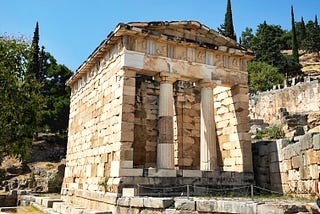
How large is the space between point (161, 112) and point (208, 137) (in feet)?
7.54

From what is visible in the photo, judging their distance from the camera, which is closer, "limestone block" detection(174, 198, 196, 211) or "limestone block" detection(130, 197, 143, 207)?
"limestone block" detection(174, 198, 196, 211)

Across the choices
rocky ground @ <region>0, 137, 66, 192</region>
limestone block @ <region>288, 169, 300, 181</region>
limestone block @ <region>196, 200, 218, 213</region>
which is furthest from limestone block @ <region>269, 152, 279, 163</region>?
rocky ground @ <region>0, 137, 66, 192</region>

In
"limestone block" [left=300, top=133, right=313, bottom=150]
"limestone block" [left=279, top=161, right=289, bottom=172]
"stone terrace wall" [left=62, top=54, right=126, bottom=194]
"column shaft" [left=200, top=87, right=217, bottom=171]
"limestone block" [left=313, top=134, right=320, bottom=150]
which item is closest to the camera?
"limestone block" [left=313, top=134, right=320, bottom=150]

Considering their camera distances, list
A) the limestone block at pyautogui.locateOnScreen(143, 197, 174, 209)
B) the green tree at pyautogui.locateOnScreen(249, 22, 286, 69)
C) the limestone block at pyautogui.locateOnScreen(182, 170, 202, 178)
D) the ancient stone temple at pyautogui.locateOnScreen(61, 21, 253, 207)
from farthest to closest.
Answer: the green tree at pyautogui.locateOnScreen(249, 22, 286, 69), the limestone block at pyautogui.locateOnScreen(182, 170, 202, 178), the ancient stone temple at pyautogui.locateOnScreen(61, 21, 253, 207), the limestone block at pyautogui.locateOnScreen(143, 197, 174, 209)

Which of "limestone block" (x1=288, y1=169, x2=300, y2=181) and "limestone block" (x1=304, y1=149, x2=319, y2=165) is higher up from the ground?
"limestone block" (x1=304, y1=149, x2=319, y2=165)

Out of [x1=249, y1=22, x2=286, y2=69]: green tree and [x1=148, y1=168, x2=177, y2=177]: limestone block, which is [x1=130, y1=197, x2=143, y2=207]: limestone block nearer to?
[x1=148, y1=168, x2=177, y2=177]: limestone block

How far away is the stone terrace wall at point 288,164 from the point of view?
34.0 feet

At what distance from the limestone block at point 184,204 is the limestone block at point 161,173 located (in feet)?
10.2

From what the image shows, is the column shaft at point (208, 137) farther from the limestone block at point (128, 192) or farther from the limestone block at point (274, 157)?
the limestone block at point (128, 192)

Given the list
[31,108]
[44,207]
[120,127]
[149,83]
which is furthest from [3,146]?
[149,83]

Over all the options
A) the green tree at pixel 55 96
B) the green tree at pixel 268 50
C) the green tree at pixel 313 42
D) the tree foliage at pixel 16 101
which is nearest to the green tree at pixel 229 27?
the green tree at pixel 268 50

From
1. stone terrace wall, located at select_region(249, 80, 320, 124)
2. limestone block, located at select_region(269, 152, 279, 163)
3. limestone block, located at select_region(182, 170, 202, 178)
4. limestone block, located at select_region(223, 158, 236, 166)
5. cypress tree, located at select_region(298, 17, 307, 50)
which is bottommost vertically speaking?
limestone block, located at select_region(182, 170, 202, 178)

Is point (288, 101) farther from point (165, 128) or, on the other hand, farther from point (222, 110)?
point (165, 128)

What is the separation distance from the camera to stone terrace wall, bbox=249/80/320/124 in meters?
31.8
